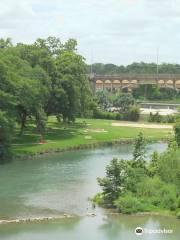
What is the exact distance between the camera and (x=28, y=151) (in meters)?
77.3

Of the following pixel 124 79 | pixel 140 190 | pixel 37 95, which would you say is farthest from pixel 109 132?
pixel 124 79

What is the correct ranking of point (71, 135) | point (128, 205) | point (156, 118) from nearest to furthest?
point (128, 205) < point (71, 135) < point (156, 118)

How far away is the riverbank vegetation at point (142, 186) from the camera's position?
4766cm

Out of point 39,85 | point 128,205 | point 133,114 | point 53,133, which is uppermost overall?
point 39,85

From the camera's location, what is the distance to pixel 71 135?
93750 mm

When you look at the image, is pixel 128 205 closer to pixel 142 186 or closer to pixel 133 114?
pixel 142 186

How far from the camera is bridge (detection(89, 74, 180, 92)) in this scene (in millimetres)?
163375

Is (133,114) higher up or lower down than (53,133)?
higher up

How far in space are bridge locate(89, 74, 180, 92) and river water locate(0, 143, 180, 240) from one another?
289 feet

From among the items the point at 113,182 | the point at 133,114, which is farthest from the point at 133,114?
the point at 113,182

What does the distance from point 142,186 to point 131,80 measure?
122887 millimetres

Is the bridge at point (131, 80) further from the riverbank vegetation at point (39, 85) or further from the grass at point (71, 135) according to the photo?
the riverbank vegetation at point (39, 85)

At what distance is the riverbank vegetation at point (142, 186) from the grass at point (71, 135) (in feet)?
90.0

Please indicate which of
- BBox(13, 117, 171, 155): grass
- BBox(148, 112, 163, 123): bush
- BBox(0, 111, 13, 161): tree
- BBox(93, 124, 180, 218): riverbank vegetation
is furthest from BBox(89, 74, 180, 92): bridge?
BBox(93, 124, 180, 218): riverbank vegetation
